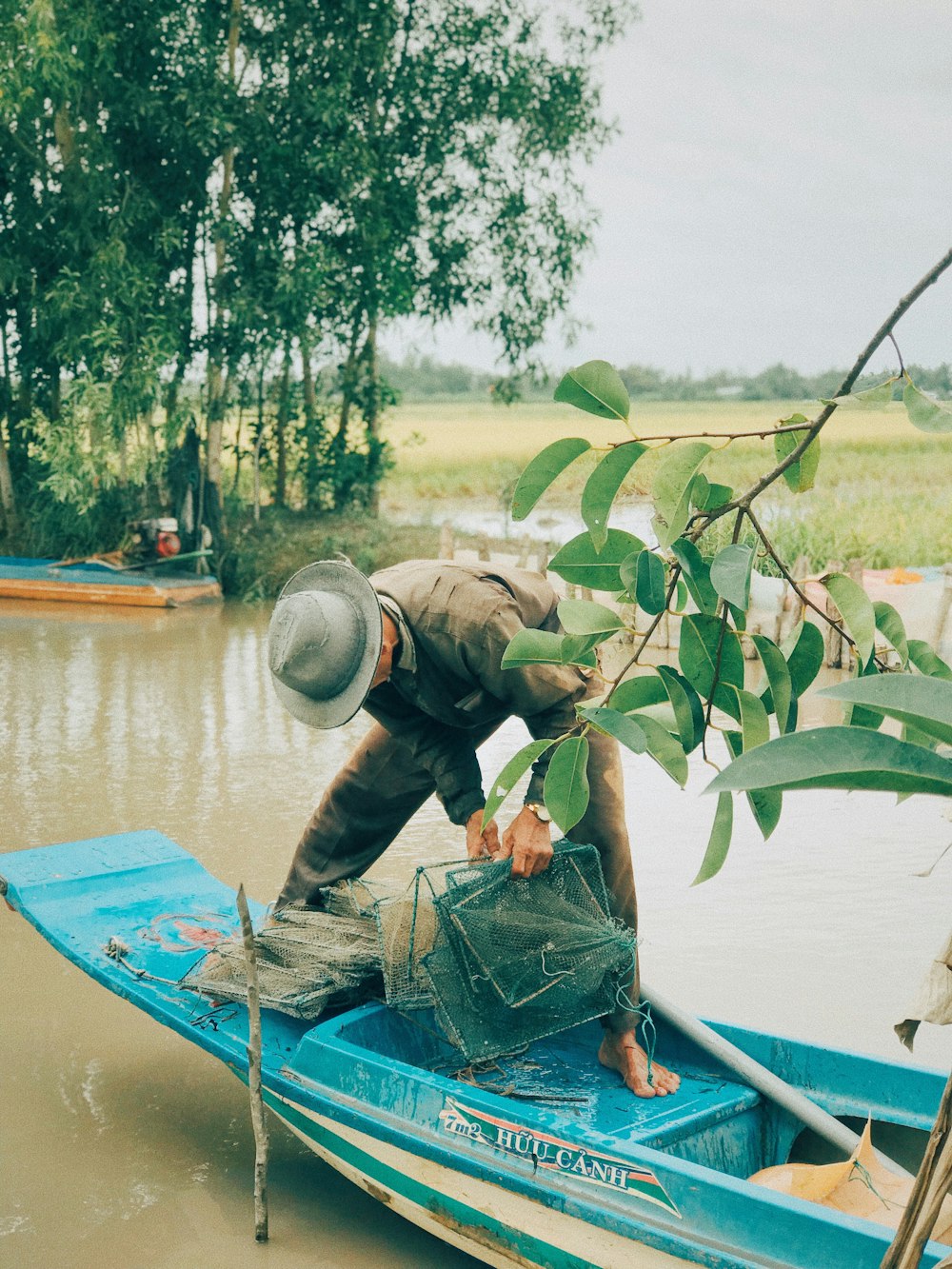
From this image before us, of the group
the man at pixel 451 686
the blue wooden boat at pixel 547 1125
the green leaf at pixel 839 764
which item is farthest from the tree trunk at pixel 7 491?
the green leaf at pixel 839 764

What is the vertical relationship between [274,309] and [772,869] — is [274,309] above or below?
above

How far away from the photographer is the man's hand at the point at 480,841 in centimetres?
318

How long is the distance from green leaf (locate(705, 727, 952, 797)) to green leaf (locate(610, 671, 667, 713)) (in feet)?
1.31

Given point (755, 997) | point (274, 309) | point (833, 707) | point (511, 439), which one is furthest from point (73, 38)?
point (511, 439)

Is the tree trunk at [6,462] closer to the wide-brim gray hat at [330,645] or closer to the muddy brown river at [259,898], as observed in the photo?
the muddy brown river at [259,898]

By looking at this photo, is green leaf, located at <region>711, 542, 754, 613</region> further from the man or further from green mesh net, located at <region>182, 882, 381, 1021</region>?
green mesh net, located at <region>182, 882, 381, 1021</region>

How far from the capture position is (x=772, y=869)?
5598 mm

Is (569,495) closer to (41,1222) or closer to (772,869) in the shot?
(772,869)

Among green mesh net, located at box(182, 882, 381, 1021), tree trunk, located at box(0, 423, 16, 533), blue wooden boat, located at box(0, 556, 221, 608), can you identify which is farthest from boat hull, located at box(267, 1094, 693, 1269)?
tree trunk, located at box(0, 423, 16, 533)

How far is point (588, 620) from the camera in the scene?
121cm

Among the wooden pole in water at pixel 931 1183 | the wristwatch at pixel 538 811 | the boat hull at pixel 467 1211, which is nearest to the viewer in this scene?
the wooden pole in water at pixel 931 1183

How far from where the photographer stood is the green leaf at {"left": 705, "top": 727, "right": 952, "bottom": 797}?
751 mm

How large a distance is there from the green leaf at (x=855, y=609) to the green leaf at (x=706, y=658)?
100mm

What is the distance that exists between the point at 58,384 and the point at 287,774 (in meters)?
8.67
